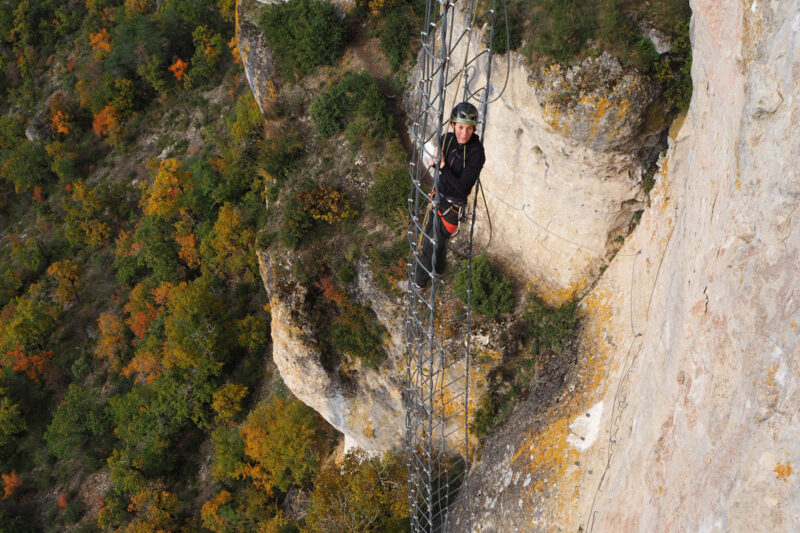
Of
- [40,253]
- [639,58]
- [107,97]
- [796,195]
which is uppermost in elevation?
[639,58]

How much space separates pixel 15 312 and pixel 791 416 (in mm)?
48650

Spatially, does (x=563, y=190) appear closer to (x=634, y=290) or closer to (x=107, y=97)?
(x=634, y=290)

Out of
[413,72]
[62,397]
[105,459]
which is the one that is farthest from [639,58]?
[62,397]

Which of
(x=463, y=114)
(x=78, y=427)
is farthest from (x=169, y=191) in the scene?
(x=463, y=114)

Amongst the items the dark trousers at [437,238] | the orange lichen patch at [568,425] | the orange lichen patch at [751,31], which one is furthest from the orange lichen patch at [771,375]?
the orange lichen patch at [568,425]

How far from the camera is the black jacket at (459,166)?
866 centimetres

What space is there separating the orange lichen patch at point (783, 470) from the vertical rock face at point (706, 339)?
11 mm

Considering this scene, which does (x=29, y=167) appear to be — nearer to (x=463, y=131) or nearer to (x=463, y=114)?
(x=463, y=131)

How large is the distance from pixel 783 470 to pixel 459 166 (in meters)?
6.06

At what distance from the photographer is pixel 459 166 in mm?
8875

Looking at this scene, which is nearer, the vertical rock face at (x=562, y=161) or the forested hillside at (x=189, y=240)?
the vertical rock face at (x=562, y=161)

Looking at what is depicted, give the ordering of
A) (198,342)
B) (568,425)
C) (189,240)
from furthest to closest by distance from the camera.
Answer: (189,240) < (198,342) < (568,425)

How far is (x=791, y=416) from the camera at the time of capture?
5320 millimetres

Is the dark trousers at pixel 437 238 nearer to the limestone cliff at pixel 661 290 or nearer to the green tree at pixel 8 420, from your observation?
the limestone cliff at pixel 661 290
